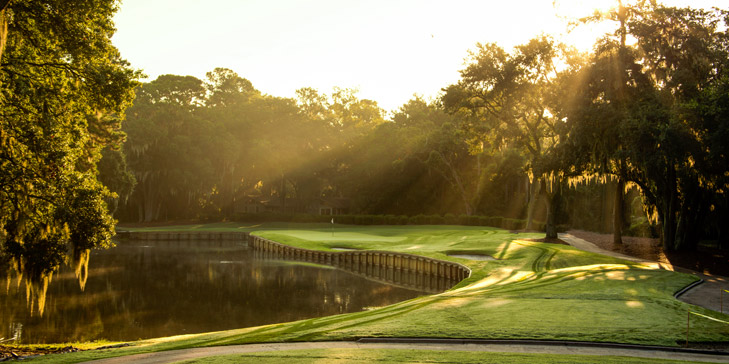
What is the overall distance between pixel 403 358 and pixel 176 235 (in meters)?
52.8

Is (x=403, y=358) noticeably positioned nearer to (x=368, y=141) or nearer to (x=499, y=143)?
(x=499, y=143)

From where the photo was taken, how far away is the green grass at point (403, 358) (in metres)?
8.70

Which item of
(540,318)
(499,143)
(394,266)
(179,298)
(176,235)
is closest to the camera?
(540,318)

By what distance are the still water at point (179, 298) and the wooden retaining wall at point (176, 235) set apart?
1747 centimetres

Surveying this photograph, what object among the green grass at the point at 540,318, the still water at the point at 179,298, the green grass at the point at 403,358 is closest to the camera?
the green grass at the point at 403,358

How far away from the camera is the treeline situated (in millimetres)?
26594

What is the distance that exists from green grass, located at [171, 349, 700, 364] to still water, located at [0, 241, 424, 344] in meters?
10.4

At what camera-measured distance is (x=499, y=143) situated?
1638 inches

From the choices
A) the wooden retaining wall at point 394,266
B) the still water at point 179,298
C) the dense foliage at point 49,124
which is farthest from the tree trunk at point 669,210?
the dense foliage at point 49,124

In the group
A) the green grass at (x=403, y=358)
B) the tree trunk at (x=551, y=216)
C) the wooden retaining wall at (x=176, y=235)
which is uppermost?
the tree trunk at (x=551, y=216)

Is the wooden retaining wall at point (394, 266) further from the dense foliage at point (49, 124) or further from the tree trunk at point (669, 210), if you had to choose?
the dense foliage at point (49, 124)

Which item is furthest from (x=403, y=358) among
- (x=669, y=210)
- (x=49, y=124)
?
(x=669, y=210)

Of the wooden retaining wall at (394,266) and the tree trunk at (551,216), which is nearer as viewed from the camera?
the wooden retaining wall at (394,266)

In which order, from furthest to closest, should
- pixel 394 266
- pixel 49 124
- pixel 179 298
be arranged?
pixel 394 266 → pixel 179 298 → pixel 49 124
